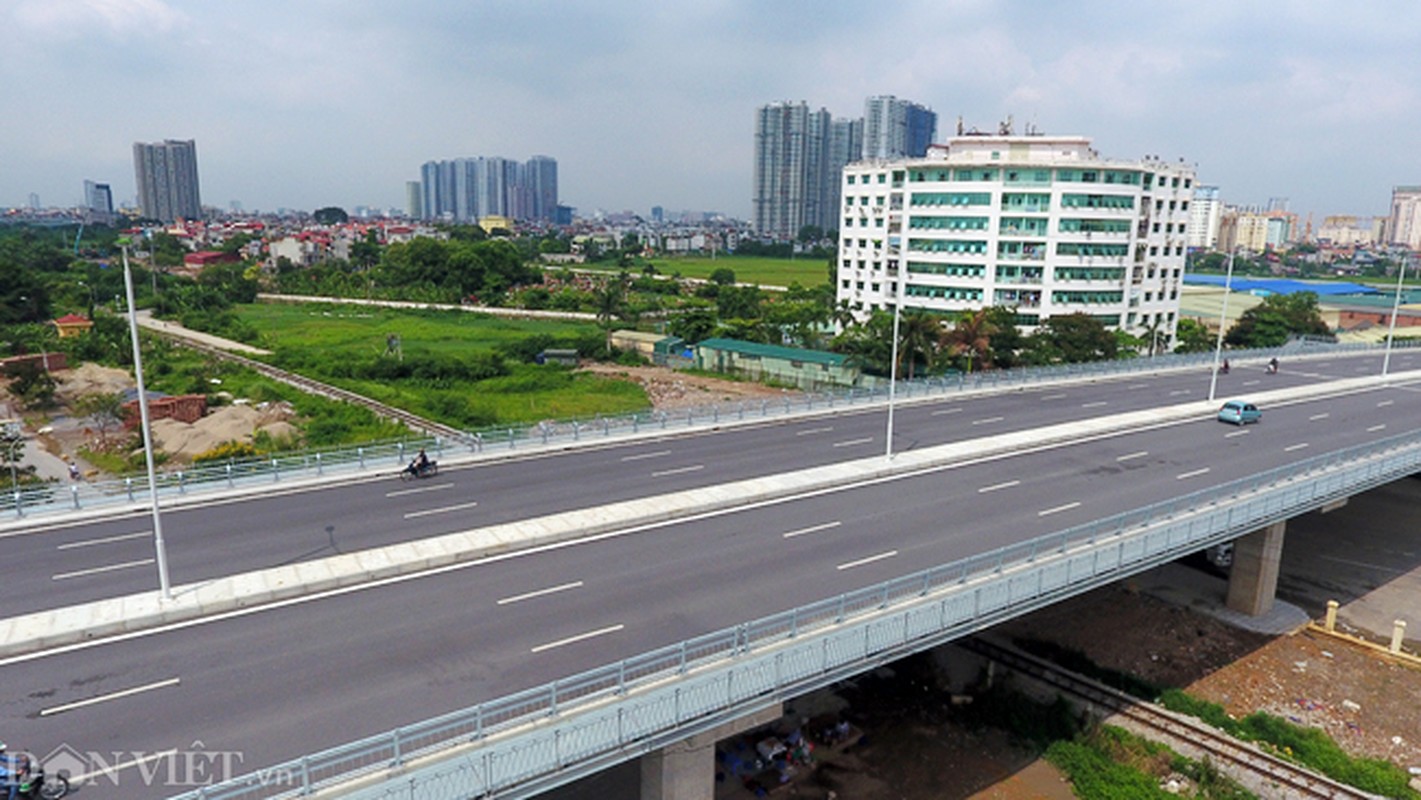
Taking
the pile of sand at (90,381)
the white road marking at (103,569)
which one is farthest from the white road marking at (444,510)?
the pile of sand at (90,381)

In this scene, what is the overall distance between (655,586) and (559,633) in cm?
307

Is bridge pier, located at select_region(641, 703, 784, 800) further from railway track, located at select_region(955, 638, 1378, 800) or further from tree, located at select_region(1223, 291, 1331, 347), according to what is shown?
tree, located at select_region(1223, 291, 1331, 347)

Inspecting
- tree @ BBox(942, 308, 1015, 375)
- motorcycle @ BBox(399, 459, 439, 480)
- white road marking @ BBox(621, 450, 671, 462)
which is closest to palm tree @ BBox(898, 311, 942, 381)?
tree @ BBox(942, 308, 1015, 375)

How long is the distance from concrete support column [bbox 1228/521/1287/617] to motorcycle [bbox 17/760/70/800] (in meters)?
34.5

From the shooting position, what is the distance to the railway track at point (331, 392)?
2016 inches

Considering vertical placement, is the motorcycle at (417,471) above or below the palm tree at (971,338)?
below

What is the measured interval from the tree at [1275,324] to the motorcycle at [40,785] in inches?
3573

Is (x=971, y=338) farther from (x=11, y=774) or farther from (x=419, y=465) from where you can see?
(x=11, y=774)

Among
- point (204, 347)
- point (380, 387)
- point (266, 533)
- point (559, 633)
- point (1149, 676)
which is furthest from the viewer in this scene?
point (204, 347)

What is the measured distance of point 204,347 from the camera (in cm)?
8131

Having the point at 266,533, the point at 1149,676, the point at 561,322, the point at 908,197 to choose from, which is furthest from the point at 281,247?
the point at 1149,676

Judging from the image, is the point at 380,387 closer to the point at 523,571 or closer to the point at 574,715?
the point at 523,571

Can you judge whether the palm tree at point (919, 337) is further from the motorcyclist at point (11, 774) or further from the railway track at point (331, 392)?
the motorcyclist at point (11, 774)

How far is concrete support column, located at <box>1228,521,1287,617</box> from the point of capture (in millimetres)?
30875
